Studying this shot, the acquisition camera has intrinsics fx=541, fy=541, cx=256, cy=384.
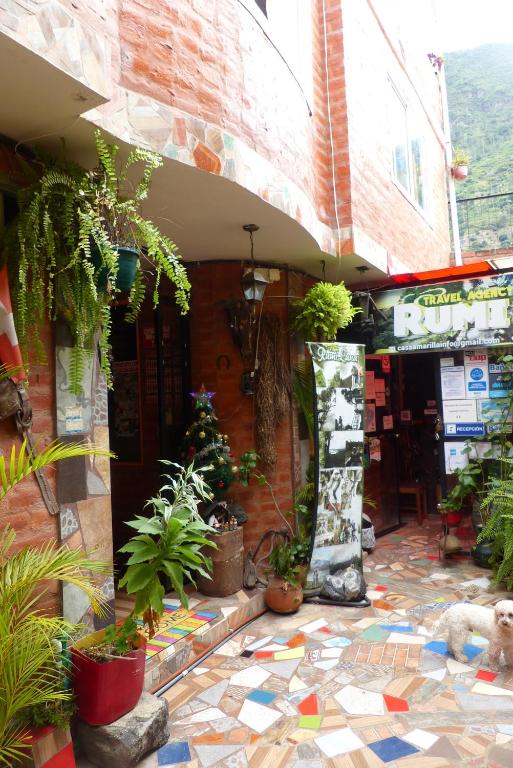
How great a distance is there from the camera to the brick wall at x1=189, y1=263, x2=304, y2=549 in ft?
18.0

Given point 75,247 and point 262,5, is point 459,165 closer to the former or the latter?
point 262,5

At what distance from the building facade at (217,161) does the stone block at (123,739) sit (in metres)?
0.58

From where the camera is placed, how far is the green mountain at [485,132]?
61.4 ft

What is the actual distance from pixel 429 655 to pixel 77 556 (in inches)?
108

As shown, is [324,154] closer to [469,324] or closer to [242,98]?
[242,98]

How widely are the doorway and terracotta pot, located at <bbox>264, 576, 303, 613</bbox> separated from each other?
1.58 meters

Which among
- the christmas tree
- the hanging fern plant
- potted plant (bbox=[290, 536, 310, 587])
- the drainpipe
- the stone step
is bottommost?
the stone step

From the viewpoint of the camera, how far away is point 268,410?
5.42 meters

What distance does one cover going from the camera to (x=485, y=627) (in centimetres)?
371

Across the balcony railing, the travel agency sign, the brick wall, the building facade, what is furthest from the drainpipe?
the balcony railing

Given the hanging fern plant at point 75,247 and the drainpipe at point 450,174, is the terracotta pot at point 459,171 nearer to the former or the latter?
the drainpipe at point 450,174

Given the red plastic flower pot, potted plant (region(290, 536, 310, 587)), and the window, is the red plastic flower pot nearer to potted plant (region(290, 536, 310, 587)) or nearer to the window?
potted plant (region(290, 536, 310, 587))

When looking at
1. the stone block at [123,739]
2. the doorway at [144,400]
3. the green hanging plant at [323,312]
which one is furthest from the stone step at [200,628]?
the green hanging plant at [323,312]

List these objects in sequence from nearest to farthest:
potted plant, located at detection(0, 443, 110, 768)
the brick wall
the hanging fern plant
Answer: potted plant, located at detection(0, 443, 110, 768) → the hanging fern plant → the brick wall
